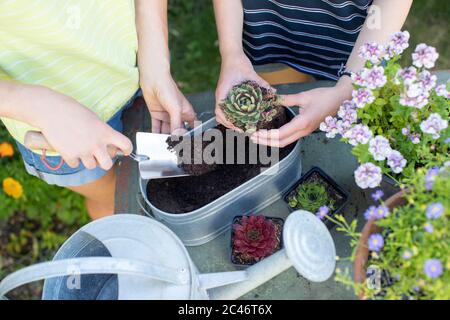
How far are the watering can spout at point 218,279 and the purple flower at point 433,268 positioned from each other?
0.30 metres

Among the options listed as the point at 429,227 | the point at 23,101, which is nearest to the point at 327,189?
the point at 429,227

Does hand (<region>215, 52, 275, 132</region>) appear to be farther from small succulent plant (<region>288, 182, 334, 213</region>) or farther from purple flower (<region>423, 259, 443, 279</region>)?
purple flower (<region>423, 259, 443, 279</region>)

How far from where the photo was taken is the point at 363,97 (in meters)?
0.85

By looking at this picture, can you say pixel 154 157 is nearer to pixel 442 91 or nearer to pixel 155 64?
pixel 155 64

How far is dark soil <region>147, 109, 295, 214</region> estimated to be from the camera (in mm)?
1034

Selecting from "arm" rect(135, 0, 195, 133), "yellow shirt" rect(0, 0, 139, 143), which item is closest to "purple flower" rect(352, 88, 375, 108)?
"arm" rect(135, 0, 195, 133)

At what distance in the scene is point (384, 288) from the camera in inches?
31.0

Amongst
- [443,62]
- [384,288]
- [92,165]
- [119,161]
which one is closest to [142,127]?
[119,161]

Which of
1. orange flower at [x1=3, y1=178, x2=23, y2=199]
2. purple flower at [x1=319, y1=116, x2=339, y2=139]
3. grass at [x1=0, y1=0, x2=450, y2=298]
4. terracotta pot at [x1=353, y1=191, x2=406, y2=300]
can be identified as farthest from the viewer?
grass at [x1=0, y1=0, x2=450, y2=298]

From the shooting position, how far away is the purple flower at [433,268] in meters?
0.68

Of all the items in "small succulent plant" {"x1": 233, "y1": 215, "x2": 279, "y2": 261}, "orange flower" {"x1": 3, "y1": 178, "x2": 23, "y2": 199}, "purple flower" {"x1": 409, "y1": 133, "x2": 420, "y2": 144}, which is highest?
"purple flower" {"x1": 409, "y1": 133, "x2": 420, "y2": 144}

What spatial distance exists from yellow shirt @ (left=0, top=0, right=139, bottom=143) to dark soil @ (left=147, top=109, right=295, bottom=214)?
10.8 inches

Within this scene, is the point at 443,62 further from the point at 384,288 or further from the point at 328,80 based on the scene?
the point at 384,288

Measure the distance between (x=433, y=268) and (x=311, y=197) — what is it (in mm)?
388
